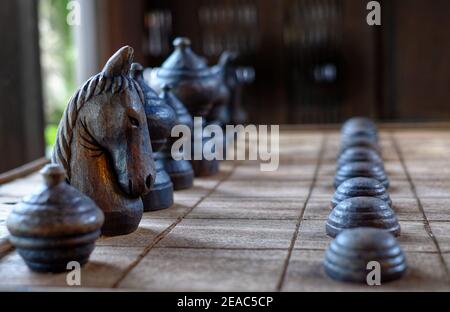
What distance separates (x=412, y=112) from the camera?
16.6 feet

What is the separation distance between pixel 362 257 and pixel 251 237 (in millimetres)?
470

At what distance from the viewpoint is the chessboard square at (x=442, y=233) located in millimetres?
1897

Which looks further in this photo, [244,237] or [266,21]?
[266,21]

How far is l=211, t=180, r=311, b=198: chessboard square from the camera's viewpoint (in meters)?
2.67

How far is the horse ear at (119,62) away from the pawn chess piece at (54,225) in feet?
1.13

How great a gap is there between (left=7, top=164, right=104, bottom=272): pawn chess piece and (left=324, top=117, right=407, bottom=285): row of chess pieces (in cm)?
53

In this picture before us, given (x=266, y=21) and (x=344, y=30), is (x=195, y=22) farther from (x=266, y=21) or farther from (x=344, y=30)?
(x=344, y=30)

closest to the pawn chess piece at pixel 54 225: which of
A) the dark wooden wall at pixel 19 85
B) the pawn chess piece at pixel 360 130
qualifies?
the pawn chess piece at pixel 360 130

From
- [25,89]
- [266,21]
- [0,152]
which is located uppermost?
[266,21]

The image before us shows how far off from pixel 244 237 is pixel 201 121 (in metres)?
1.13

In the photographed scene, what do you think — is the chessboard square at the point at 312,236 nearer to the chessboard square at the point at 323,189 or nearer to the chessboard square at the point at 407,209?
the chessboard square at the point at 407,209

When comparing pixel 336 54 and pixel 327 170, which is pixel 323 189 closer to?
pixel 327 170

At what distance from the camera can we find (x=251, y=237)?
80.3 inches
